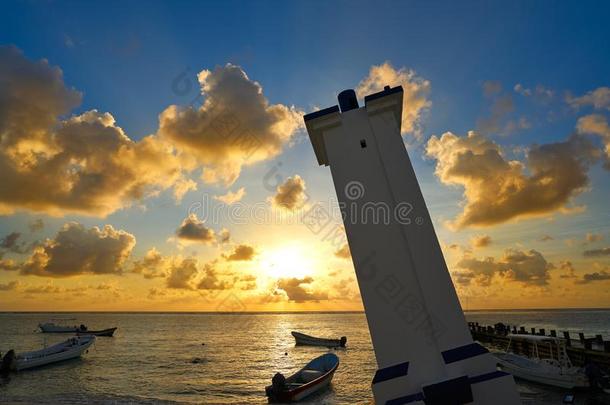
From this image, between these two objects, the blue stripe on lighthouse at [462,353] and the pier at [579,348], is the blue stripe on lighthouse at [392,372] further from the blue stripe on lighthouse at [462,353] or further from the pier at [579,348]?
the pier at [579,348]

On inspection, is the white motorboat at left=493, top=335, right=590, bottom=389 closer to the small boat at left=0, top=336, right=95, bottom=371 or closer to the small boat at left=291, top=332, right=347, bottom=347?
the small boat at left=291, top=332, right=347, bottom=347

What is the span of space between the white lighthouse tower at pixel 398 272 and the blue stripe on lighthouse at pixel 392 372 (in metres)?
0.02

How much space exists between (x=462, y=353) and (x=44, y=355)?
4513 centimetres

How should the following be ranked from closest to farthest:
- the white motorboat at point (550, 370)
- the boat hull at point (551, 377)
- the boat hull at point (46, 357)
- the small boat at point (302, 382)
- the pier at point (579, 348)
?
the boat hull at point (551, 377)
the white motorboat at point (550, 370)
the small boat at point (302, 382)
the pier at point (579, 348)
the boat hull at point (46, 357)

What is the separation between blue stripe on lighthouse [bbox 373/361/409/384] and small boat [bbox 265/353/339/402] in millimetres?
14367

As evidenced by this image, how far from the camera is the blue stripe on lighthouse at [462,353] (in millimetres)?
7586

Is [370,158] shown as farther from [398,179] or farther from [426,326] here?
[426,326]

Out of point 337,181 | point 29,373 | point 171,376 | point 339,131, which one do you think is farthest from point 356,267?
point 29,373

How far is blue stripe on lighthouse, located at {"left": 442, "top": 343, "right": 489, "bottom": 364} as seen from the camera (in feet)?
24.9

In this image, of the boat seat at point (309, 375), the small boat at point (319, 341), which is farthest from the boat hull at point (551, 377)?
the small boat at point (319, 341)

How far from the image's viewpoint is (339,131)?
1034 centimetres

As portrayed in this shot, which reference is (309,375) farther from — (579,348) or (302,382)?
(579,348)

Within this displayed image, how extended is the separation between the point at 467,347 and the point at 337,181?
5.15m

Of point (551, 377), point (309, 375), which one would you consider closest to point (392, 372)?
point (309, 375)
